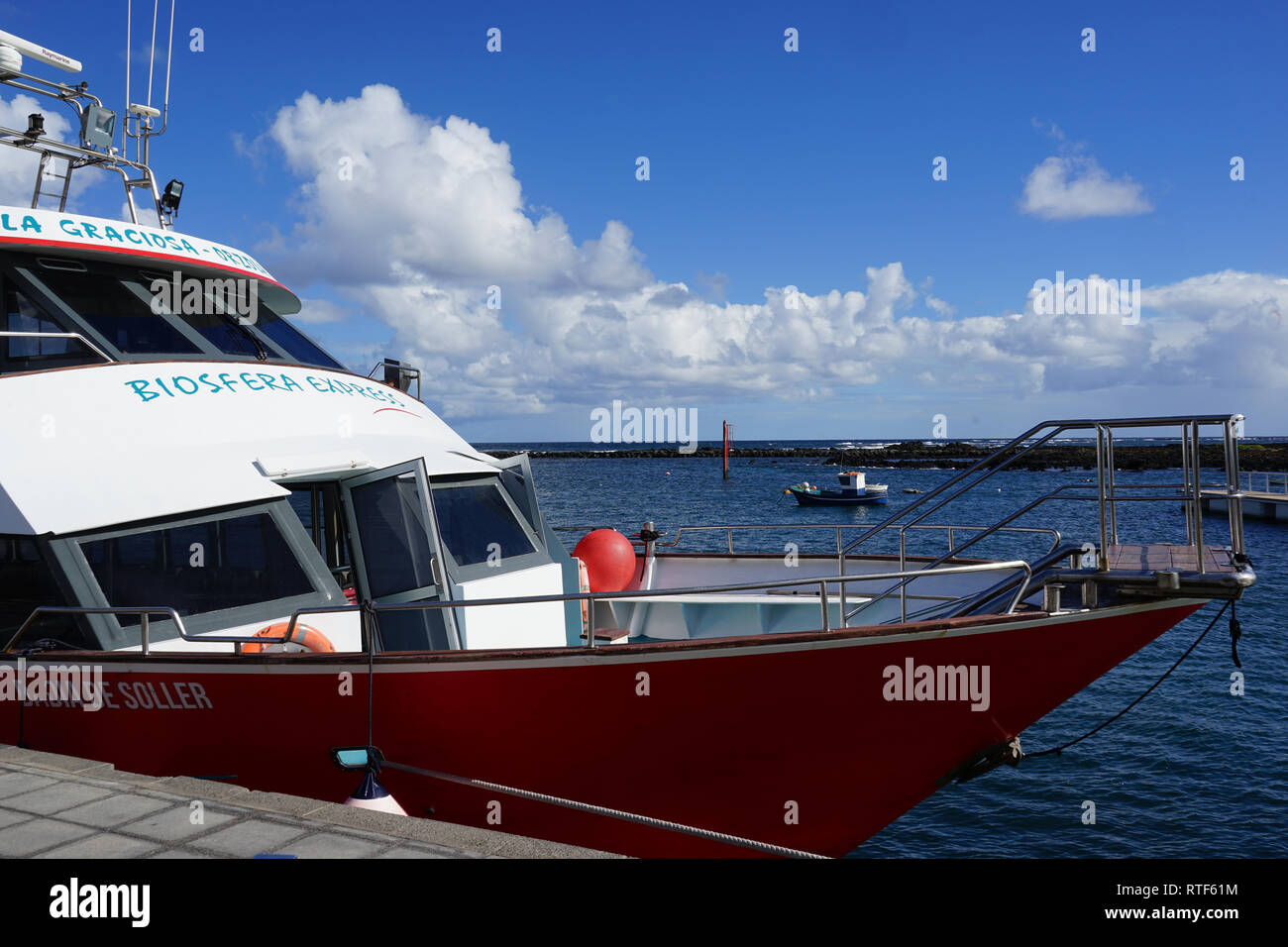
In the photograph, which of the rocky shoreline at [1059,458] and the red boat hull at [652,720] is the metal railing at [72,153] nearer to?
the red boat hull at [652,720]

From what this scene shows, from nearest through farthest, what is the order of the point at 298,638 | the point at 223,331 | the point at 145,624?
the point at 145,624 → the point at 298,638 → the point at 223,331

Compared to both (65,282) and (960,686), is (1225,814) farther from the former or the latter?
(65,282)

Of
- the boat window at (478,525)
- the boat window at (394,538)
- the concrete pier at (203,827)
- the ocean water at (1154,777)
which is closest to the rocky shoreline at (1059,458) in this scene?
the ocean water at (1154,777)

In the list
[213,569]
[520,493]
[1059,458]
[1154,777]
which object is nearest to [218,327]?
[213,569]

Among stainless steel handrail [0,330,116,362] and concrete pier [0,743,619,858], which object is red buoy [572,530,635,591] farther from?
concrete pier [0,743,619,858]

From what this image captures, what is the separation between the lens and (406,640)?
6.68 metres

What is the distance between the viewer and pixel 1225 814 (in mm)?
10656

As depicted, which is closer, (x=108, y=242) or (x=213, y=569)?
(x=213, y=569)

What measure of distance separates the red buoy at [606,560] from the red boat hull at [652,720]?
151 inches

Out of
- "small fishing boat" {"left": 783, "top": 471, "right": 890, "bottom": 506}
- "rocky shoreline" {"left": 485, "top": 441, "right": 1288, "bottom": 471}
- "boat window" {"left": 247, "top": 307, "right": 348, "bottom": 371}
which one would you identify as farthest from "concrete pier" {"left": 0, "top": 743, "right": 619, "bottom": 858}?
"rocky shoreline" {"left": 485, "top": 441, "right": 1288, "bottom": 471}

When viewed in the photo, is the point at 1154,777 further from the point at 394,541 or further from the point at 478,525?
the point at 394,541

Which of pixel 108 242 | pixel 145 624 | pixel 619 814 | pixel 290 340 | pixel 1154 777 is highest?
pixel 108 242

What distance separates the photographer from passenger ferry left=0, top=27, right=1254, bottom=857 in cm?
558

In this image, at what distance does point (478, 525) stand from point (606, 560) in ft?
7.56
